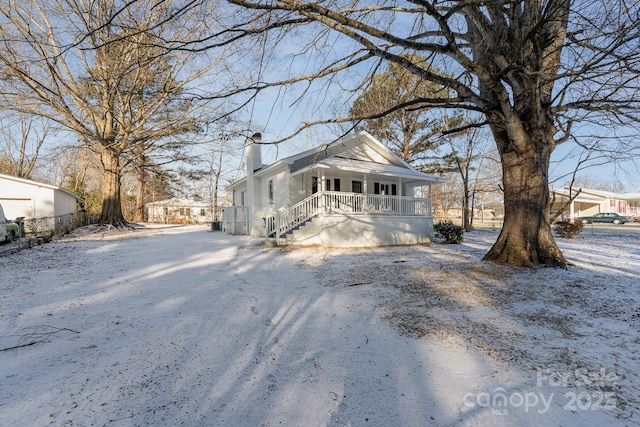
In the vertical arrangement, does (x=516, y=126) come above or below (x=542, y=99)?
below

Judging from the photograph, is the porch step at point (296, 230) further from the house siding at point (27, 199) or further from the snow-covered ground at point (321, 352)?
the house siding at point (27, 199)

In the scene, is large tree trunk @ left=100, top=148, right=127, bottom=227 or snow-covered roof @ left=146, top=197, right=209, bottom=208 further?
snow-covered roof @ left=146, top=197, right=209, bottom=208

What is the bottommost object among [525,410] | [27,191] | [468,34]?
[525,410]

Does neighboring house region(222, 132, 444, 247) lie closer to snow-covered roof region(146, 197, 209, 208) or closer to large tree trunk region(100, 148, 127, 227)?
large tree trunk region(100, 148, 127, 227)

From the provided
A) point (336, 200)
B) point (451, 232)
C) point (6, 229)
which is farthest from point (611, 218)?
point (6, 229)

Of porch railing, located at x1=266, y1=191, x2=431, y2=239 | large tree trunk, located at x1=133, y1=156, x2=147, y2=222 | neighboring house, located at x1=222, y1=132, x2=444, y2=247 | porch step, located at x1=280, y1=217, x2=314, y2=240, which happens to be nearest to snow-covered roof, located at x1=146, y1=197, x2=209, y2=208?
large tree trunk, located at x1=133, y1=156, x2=147, y2=222

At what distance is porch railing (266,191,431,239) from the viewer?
469 inches

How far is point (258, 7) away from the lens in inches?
165

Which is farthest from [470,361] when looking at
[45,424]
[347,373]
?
[45,424]

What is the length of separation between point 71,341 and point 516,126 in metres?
8.21

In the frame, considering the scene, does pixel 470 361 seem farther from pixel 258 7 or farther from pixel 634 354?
pixel 258 7

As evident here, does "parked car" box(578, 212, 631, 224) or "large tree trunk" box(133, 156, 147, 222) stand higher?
"large tree trunk" box(133, 156, 147, 222)

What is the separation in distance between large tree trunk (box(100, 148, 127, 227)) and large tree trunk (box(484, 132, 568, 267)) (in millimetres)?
20118

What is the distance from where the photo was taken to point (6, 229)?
35.6 feet
